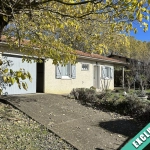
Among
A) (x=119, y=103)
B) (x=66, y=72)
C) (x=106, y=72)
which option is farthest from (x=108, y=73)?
(x=119, y=103)

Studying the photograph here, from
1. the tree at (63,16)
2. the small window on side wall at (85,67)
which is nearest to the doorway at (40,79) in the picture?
the small window on side wall at (85,67)

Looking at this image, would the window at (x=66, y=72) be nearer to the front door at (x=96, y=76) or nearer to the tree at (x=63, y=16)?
the front door at (x=96, y=76)

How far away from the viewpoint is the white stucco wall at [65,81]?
13781 mm

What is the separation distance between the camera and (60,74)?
1465 centimetres

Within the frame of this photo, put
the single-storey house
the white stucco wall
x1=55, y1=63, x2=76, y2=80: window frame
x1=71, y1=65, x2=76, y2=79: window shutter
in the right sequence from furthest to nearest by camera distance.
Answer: x1=71, y1=65, x2=76, y2=79: window shutter → x1=55, y1=63, x2=76, y2=80: window frame → the white stucco wall → the single-storey house

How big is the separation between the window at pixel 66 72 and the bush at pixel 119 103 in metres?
2.24

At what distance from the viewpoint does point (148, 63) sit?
68.2 ft

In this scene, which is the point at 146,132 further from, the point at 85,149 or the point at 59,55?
the point at 59,55

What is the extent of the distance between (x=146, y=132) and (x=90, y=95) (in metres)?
7.88

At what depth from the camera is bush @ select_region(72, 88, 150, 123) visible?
983cm

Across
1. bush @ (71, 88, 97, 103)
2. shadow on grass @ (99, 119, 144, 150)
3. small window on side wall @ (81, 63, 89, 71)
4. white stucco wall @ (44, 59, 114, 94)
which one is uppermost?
small window on side wall @ (81, 63, 89, 71)

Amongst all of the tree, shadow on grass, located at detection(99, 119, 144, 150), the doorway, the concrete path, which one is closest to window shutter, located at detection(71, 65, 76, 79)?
the doorway

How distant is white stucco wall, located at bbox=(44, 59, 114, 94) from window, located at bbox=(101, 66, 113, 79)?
171 cm

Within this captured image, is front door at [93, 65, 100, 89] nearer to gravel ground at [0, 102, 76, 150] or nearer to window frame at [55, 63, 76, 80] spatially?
window frame at [55, 63, 76, 80]
